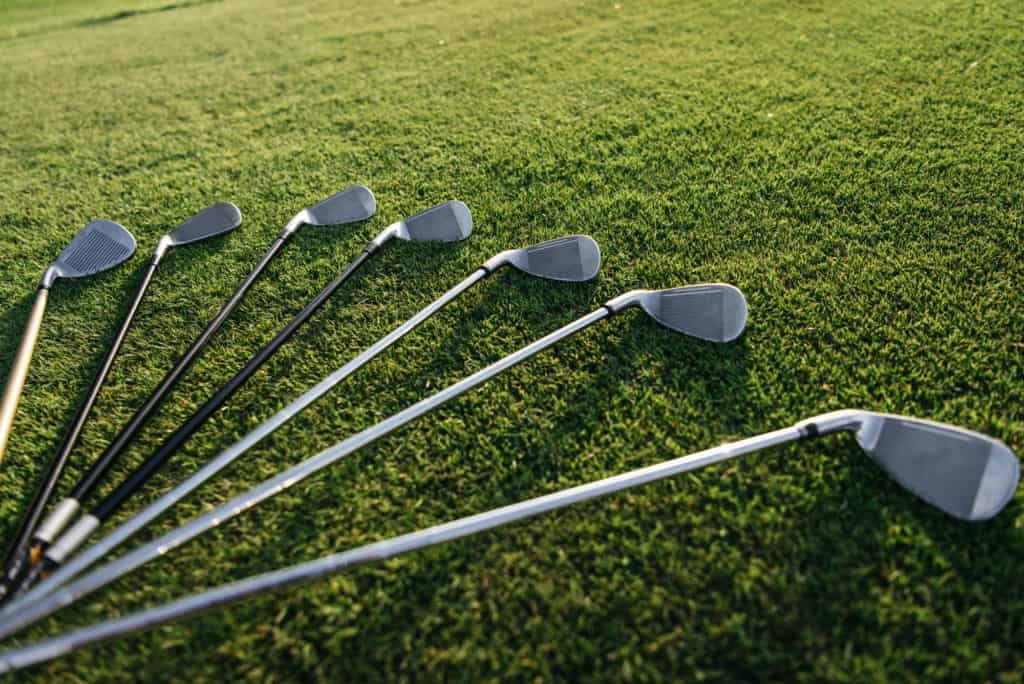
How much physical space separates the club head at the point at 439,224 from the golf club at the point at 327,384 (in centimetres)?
46

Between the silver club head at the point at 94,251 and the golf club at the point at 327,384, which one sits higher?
the silver club head at the point at 94,251

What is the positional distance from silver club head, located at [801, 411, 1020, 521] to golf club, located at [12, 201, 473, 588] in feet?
6.58

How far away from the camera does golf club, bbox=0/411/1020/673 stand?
4.89 feet

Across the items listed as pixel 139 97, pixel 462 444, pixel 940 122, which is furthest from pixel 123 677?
pixel 139 97

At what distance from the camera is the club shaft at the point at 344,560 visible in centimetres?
141

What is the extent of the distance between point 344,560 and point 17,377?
1.75m

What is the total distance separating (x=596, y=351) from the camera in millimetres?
2496

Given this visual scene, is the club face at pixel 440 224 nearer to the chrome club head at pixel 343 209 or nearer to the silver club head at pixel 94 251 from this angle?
the chrome club head at pixel 343 209

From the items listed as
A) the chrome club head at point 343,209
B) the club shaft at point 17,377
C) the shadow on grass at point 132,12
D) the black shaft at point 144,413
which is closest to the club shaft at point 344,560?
the black shaft at point 144,413

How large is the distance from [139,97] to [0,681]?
6.26 metres

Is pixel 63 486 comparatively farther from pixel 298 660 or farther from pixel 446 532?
pixel 446 532

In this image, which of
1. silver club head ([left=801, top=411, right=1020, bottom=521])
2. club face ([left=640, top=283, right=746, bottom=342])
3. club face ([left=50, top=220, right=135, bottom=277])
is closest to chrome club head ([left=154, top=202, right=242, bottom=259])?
club face ([left=50, top=220, right=135, bottom=277])

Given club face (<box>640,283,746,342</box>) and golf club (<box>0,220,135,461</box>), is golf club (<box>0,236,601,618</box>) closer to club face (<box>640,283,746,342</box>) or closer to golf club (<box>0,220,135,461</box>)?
club face (<box>640,283,746,342</box>)

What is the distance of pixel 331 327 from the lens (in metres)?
2.76
